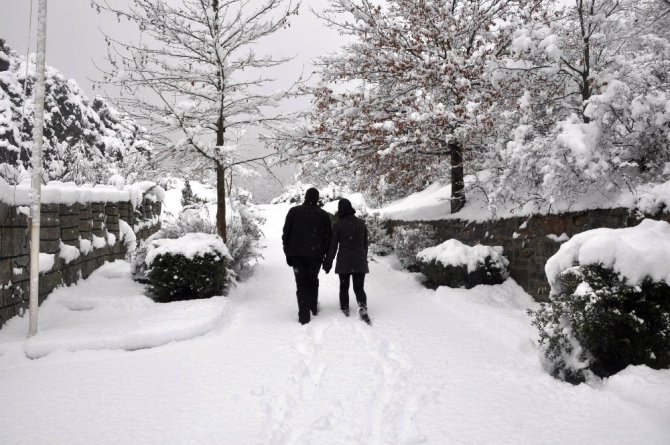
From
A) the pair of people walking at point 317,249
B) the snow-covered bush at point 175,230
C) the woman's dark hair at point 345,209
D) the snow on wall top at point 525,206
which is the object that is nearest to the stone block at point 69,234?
the snow-covered bush at point 175,230

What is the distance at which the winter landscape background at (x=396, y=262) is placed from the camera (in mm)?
3207

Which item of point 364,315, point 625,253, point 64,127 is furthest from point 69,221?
point 64,127

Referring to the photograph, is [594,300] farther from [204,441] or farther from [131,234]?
[131,234]

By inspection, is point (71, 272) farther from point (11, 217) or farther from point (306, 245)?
point (306, 245)

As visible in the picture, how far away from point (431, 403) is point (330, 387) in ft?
2.82

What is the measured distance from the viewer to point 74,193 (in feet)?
21.4

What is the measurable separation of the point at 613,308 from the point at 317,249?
141 inches

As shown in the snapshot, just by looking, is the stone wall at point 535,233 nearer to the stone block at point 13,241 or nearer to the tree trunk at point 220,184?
the tree trunk at point 220,184

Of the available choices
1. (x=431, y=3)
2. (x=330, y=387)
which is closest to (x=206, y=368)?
(x=330, y=387)

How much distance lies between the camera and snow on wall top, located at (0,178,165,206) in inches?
189

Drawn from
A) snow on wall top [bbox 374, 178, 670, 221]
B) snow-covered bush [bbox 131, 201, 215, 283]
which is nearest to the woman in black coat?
snow on wall top [bbox 374, 178, 670, 221]

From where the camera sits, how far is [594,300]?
11.7 ft

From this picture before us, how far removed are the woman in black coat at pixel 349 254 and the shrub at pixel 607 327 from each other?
108 inches

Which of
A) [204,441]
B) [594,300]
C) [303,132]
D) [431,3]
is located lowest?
[204,441]
